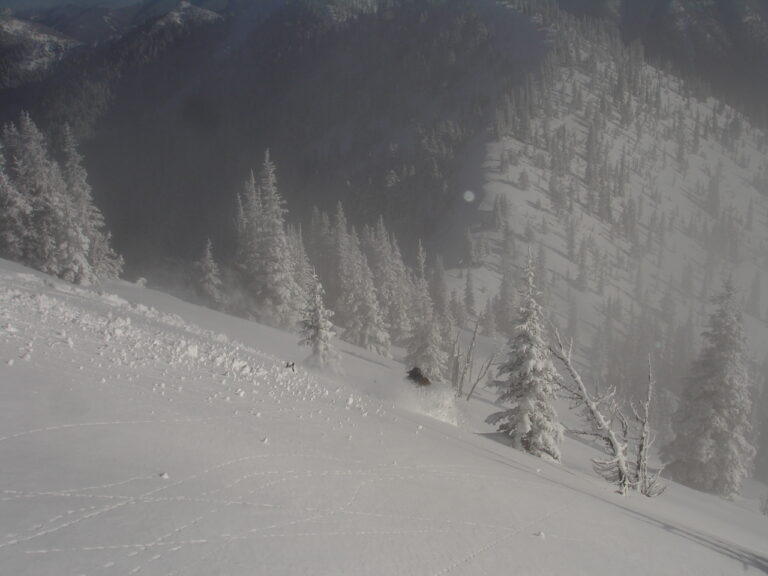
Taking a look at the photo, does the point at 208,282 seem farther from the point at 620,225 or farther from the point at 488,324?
the point at 620,225

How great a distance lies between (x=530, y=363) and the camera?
19.8 m

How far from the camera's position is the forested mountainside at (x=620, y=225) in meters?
106

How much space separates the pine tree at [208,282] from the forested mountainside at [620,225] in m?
48.2

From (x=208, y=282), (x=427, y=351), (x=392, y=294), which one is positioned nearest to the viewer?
(x=427, y=351)

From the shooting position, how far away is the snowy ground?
4.32 meters

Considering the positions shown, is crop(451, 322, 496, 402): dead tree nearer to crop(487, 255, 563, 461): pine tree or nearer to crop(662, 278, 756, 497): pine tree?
crop(487, 255, 563, 461): pine tree

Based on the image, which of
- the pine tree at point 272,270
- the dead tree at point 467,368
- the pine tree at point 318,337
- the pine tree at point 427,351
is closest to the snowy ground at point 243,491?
the pine tree at point 318,337

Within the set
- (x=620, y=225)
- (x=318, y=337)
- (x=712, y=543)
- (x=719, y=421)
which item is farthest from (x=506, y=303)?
(x=712, y=543)

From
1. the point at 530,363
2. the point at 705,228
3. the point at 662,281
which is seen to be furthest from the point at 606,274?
the point at 530,363

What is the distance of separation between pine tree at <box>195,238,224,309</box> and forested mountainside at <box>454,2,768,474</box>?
48.2m

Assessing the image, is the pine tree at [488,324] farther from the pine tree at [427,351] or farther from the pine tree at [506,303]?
the pine tree at [427,351]

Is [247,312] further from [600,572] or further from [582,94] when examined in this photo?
[582,94]

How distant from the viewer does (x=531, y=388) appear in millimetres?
20062

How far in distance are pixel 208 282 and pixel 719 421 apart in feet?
157
